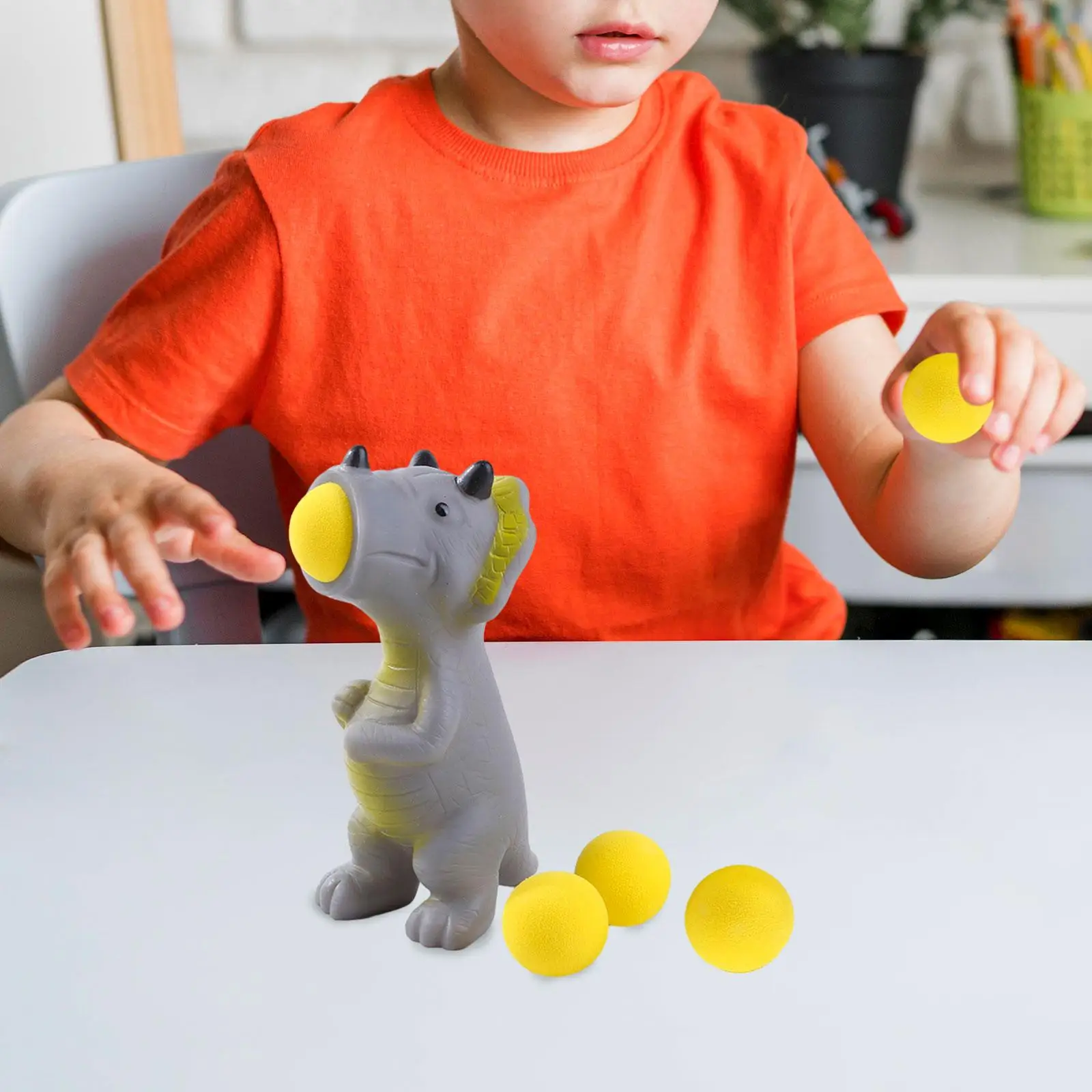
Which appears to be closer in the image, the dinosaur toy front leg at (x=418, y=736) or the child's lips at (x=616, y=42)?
the dinosaur toy front leg at (x=418, y=736)

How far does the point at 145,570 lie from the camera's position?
448 millimetres

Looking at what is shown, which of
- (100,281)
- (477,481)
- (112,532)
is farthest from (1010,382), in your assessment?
(100,281)

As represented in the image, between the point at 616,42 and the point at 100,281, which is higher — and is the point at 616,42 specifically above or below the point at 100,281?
above

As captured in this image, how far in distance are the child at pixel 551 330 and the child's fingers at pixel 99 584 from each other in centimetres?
21

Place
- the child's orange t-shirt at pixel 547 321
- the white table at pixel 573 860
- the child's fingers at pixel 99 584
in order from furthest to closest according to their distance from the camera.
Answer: the child's orange t-shirt at pixel 547 321, the child's fingers at pixel 99 584, the white table at pixel 573 860

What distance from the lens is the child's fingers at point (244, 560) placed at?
1.44 feet

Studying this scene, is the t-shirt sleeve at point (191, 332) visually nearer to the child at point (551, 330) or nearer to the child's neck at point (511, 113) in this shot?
the child at point (551, 330)

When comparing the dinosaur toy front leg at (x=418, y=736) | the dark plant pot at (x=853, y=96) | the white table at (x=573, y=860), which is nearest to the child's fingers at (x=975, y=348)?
the white table at (x=573, y=860)

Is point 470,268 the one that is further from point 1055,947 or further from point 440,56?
point 440,56

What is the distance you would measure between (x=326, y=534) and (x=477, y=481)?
0.15 ft

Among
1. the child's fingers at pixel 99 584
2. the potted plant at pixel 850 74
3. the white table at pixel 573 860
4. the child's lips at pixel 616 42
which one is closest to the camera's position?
the white table at pixel 573 860

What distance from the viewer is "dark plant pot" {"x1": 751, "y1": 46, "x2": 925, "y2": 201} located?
121 cm

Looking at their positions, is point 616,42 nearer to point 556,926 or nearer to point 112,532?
point 112,532

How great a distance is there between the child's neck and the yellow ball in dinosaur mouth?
44 centimetres
